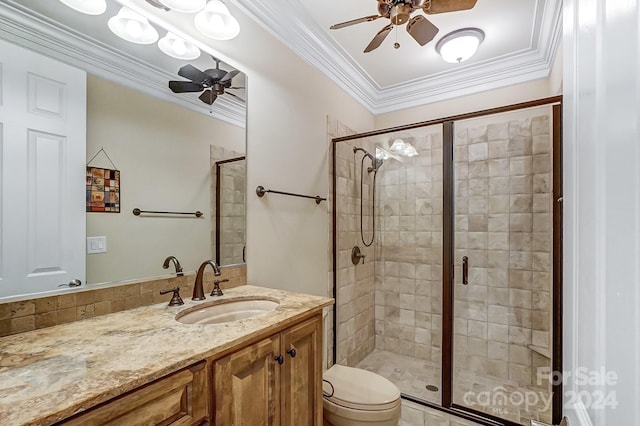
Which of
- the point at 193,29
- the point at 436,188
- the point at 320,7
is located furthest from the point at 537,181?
the point at 193,29

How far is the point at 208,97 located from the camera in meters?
1.57

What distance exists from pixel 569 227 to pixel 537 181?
2184 millimetres

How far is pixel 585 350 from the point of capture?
48 centimetres

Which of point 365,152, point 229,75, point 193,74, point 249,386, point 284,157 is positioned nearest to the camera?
point 249,386

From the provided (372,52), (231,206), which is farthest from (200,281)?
(372,52)

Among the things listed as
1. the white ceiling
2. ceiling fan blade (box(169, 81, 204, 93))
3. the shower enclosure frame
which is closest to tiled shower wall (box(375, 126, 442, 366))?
the white ceiling

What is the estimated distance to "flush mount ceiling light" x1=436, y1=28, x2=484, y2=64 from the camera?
2.13 m

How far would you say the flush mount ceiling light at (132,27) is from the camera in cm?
122

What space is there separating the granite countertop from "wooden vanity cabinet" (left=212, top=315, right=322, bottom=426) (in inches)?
2.7

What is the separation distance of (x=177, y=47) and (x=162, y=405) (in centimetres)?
145

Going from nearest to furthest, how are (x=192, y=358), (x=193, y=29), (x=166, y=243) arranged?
(x=192, y=358), (x=166, y=243), (x=193, y=29)

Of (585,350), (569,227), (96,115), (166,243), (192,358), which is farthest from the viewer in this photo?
(166,243)

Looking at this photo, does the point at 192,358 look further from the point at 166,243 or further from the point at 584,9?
the point at 584,9

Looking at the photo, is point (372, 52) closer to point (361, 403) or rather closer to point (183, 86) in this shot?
point (183, 86)
